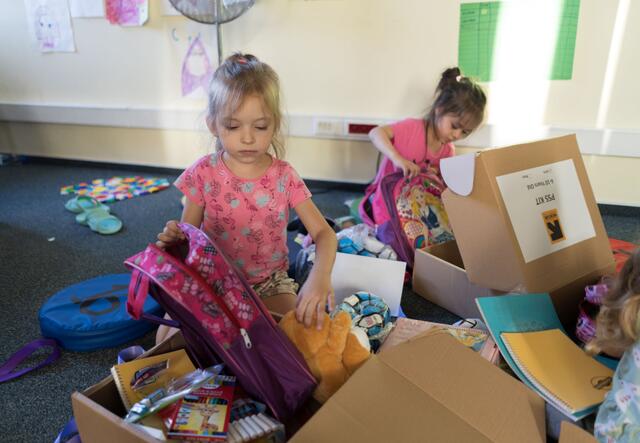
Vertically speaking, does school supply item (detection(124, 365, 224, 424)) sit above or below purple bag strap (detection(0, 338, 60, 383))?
above

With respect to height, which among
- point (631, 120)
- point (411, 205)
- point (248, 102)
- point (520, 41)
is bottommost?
point (411, 205)

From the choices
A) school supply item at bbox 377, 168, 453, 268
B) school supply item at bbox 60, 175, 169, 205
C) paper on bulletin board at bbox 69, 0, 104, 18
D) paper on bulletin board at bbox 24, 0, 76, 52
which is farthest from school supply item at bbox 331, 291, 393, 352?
paper on bulletin board at bbox 24, 0, 76, 52

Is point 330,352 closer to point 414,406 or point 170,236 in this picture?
point 414,406

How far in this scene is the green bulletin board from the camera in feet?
6.28

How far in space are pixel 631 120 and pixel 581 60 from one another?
0.35 metres

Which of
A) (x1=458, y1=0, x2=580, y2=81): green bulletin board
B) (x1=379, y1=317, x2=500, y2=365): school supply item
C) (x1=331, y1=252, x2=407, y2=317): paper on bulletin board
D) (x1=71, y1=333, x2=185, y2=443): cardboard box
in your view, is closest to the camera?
(x1=71, y1=333, x2=185, y2=443): cardboard box

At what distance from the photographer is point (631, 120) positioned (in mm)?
1976

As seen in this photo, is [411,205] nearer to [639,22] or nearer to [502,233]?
[502,233]

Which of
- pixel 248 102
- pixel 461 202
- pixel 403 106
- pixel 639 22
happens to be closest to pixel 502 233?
pixel 461 202

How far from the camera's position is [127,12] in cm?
250

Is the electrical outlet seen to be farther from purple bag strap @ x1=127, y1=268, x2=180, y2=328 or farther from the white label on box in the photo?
purple bag strap @ x1=127, y1=268, x2=180, y2=328

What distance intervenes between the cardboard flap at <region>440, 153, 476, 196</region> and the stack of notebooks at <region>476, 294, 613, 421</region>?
31 centimetres

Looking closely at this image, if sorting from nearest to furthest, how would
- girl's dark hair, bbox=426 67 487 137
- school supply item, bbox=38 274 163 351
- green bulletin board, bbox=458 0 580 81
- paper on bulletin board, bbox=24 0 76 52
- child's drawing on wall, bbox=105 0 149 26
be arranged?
school supply item, bbox=38 274 163 351, girl's dark hair, bbox=426 67 487 137, green bulletin board, bbox=458 0 580 81, child's drawing on wall, bbox=105 0 149 26, paper on bulletin board, bbox=24 0 76 52

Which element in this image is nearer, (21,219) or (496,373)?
(496,373)
